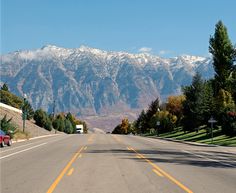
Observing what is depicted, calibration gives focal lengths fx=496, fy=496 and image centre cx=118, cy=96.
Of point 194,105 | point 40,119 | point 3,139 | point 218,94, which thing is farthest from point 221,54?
point 40,119

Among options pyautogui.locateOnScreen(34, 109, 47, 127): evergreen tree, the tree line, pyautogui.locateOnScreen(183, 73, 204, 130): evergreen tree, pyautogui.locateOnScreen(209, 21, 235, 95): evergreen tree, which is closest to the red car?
the tree line

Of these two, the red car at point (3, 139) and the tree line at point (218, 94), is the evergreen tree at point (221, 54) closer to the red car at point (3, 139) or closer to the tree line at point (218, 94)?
the tree line at point (218, 94)

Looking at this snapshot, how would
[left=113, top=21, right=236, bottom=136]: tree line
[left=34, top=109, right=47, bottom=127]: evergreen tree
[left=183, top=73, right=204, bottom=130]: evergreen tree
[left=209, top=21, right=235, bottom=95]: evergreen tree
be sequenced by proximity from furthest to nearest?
[left=34, top=109, right=47, bottom=127]: evergreen tree < [left=183, top=73, right=204, bottom=130]: evergreen tree < [left=209, top=21, right=235, bottom=95]: evergreen tree < [left=113, top=21, right=236, bottom=136]: tree line

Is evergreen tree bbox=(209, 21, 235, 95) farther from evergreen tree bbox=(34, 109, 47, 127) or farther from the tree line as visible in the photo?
evergreen tree bbox=(34, 109, 47, 127)

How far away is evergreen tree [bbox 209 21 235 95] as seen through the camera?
7262 cm

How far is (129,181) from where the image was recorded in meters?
16.0

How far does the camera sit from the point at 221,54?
72.6 meters

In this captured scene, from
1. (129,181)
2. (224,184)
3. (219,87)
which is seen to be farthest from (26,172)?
(219,87)

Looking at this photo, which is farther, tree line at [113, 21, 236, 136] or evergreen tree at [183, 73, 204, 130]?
evergreen tree at [183, 73, 204, 130]

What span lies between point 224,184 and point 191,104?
6580 cm

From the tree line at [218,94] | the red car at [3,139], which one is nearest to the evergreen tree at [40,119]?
the tree line at [218,94]

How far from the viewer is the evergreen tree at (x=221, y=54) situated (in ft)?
238

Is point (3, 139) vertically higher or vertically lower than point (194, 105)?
lower

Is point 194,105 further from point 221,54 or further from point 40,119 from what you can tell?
point 40,119
